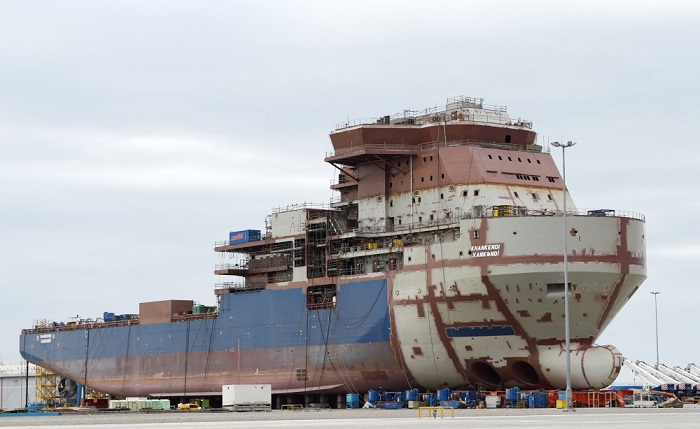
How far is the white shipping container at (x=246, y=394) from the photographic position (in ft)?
230

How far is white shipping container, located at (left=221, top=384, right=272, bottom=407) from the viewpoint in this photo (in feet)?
230

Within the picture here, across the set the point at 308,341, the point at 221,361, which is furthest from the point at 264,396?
the point at 221,361

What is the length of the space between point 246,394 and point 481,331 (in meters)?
15.3

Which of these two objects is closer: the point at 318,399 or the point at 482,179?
the point at 482,179

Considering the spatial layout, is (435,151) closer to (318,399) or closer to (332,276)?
(332,276)

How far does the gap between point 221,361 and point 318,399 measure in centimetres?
897

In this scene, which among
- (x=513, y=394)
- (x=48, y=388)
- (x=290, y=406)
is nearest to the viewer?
(x=513, y=394)

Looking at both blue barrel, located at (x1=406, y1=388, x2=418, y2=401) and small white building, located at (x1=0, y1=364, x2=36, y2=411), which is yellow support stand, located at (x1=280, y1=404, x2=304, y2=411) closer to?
blue barrel, located at (x1=406, y1=388, x2=418, y2=401)

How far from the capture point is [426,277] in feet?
216

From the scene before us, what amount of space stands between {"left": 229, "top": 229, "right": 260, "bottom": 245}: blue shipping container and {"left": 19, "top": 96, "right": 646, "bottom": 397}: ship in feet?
0.49

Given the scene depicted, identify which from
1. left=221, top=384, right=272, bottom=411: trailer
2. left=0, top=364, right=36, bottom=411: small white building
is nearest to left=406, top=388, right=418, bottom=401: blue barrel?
left=221, top=384, right=272, bottom=411: trailer

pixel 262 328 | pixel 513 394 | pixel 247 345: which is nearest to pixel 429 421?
pixel 513 394

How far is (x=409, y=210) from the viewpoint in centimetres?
6975

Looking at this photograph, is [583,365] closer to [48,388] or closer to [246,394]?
[246,394]
